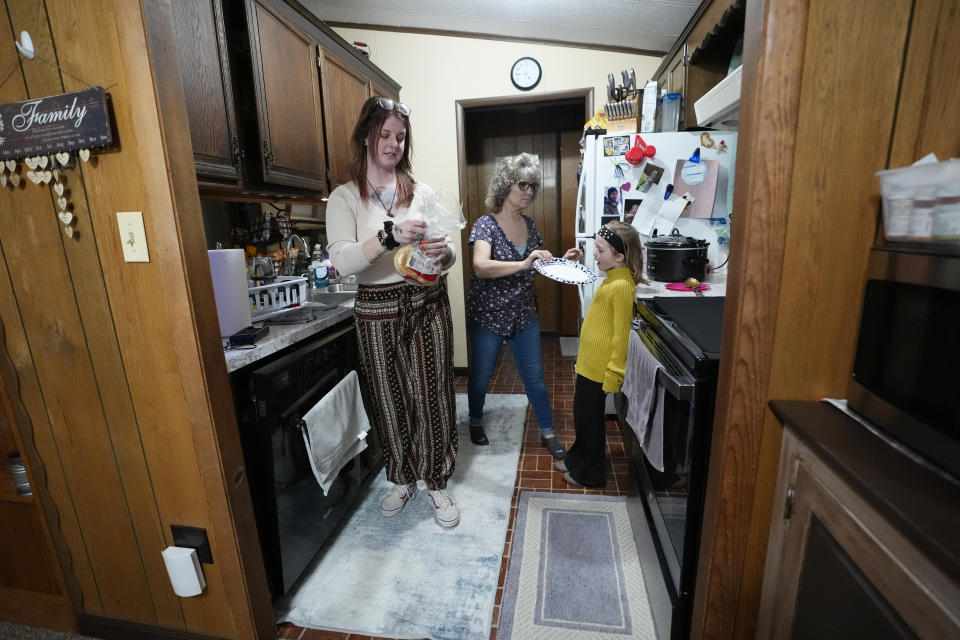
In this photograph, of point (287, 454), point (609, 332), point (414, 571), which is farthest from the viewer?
point (609, 332)

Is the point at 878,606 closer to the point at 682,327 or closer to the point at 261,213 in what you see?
the point at 682,327

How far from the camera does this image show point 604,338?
1.67 metres

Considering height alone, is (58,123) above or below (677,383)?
above

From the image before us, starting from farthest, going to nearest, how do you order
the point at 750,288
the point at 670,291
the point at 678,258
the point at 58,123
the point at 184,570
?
the point at 678,258
the point at 670,291
the point at 184,570
the point at 58,123
the point at 750,288

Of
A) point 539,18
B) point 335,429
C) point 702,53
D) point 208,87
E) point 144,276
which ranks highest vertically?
point 539,18

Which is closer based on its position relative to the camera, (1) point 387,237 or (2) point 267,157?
(1) point 387,237

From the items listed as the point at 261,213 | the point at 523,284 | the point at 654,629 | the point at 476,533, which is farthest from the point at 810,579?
the point at 261,213

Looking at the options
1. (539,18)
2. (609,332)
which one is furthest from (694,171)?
(539,18)

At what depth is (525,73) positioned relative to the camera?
117 inches

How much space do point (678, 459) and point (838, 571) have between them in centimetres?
48

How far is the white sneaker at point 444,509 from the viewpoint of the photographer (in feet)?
5.65

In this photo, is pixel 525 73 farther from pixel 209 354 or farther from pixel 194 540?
pixel 194 540

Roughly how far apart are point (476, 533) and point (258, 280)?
140 centimetres

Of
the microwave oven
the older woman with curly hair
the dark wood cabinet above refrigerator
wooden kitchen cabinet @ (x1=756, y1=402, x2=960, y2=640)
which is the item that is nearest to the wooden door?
wooden kitchen cabinet @ (x1=756, y1=402, x2=960, y2=640)
